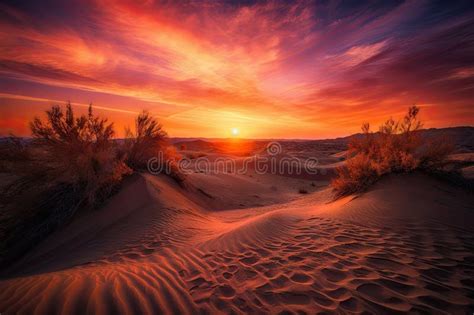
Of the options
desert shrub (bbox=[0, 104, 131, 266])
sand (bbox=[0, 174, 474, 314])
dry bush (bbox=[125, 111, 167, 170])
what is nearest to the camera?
sand (bbox=[0, 174, 474, 314])

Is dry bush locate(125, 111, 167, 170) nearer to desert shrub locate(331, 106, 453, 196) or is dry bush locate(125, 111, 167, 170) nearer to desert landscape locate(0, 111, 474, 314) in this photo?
desert landscape locate(0, 111, 474, 314)

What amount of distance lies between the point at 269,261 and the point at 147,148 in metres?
6.85

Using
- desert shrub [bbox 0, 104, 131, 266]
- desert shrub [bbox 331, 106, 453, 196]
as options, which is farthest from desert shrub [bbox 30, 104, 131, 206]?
desert shrub [bbox 331, 106, 453, 196]

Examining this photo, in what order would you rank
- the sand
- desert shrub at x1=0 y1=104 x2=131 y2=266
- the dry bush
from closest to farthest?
1. the sand
2. desert shrub at x1=0 y1=104 x2=131 y2=266
3. the dry bush

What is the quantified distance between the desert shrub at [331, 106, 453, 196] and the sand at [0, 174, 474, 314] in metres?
0.45

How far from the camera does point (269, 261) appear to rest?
3117mm

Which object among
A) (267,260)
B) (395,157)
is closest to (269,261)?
(267,260)

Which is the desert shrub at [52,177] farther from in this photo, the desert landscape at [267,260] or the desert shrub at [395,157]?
the desert shrub at [395,157]

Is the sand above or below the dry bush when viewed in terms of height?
below

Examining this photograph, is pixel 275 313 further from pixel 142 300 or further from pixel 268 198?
pixel 268 198

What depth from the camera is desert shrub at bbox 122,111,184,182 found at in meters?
8.03

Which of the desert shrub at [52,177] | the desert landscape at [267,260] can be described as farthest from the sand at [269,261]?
the desert shrub at [52,177]

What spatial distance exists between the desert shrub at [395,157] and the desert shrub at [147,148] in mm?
6552

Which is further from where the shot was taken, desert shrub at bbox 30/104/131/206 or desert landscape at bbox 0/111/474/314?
desert shrub at bbox 30/104/131/206
